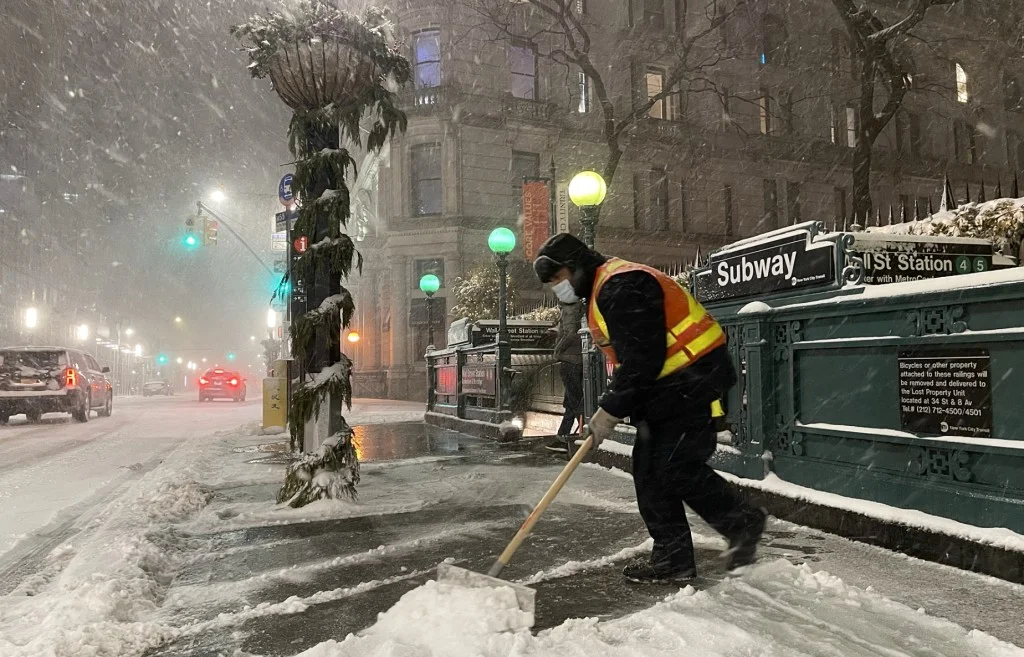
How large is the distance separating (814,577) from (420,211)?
79.7 feet

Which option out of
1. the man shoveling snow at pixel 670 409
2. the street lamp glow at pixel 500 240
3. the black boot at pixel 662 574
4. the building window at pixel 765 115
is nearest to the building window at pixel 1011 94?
the building window at pixel 765 115

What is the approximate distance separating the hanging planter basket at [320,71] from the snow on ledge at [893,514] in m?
4.28

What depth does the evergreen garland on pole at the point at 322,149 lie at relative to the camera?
528 cm

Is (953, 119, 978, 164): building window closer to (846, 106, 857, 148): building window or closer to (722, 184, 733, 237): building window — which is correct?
(846, 106, 857, 148): building window

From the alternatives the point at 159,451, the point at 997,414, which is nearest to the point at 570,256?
the point at 997,414

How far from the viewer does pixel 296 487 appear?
5316mm

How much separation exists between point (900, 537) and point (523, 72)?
2563 cm

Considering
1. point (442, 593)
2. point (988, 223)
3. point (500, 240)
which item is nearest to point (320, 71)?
point (442, 593)

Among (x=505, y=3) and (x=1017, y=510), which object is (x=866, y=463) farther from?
(x=505, y=3)

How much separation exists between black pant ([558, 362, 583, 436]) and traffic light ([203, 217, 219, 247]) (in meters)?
17.5

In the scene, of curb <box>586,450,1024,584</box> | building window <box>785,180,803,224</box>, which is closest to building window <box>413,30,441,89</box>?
building window <box>785,180,803,224</box>

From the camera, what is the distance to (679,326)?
3.34m

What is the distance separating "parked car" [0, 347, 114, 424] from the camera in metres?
15.6

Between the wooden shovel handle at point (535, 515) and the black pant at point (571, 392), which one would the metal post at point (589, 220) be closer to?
the black pant at point (571, 392)
